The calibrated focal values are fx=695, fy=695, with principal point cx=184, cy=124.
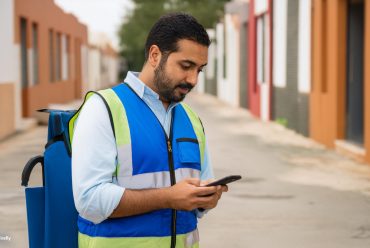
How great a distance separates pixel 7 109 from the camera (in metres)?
16.5

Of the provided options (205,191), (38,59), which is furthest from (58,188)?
(38,59)

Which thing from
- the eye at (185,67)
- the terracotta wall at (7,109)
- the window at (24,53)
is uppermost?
the window at (24,53)

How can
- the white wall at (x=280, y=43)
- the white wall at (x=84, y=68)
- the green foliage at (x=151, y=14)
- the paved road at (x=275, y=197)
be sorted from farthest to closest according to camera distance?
1. the green foliage at (x=151, y=14)
2. the white wall at (x=84, y=68)
3. the white wall at (x=280, y=43)
4. the paved road at (x=275, y=197)

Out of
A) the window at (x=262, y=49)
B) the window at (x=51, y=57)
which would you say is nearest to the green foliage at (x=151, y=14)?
the window at (x=51, y=57)

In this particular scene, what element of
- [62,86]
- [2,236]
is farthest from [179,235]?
[62,86]

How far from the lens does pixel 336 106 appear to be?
13992 millimetres

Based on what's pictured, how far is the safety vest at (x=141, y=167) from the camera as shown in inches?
91.6

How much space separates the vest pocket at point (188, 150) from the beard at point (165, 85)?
155 millimetres

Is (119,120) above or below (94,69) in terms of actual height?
below

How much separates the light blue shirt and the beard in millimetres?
223

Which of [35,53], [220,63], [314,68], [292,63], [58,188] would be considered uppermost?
[35,53]

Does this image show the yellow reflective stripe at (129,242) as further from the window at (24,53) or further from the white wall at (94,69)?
the white wall at (94,69)

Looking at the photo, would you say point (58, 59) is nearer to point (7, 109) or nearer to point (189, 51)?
point (7, 109)

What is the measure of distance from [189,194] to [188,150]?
9.7 inches
